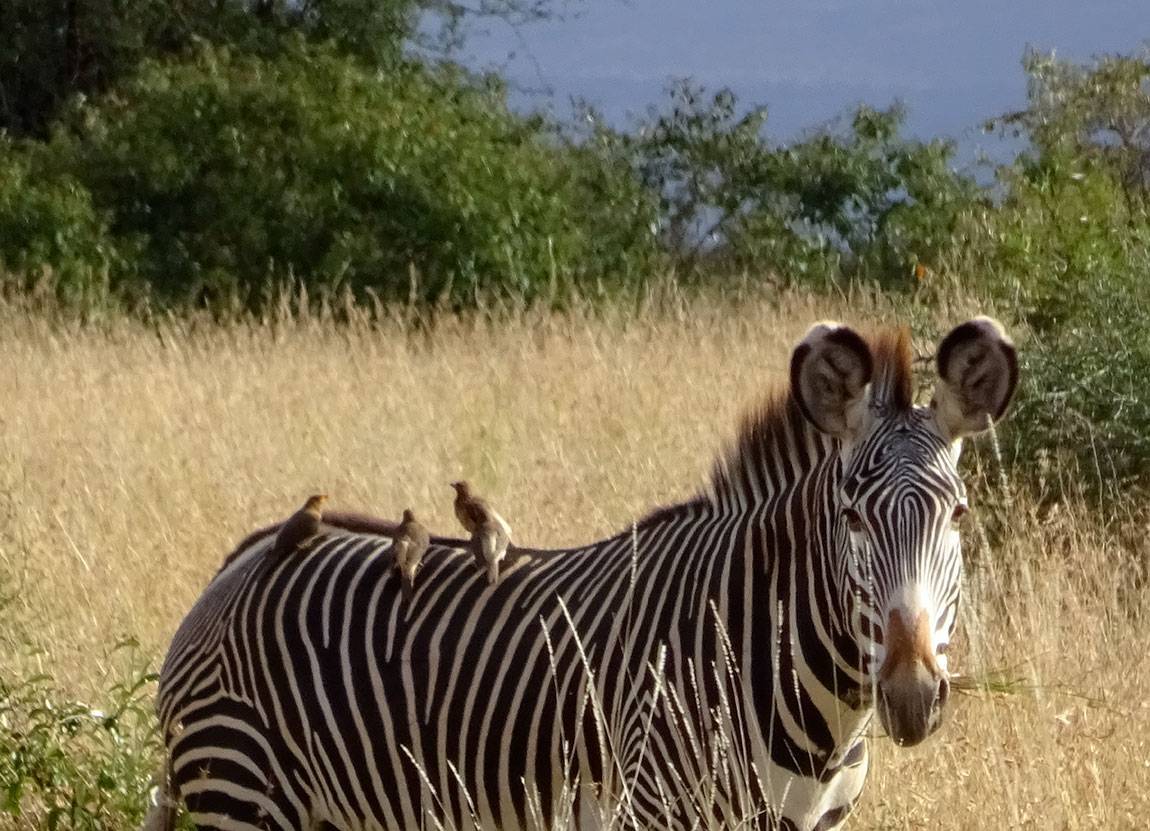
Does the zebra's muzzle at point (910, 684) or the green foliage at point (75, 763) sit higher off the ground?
the zebra's muzzle at point (910, 684)

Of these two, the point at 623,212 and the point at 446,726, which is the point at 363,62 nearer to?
the point at 623,212

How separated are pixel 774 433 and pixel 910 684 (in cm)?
77

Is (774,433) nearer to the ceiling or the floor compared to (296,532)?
nearer to the ceiling

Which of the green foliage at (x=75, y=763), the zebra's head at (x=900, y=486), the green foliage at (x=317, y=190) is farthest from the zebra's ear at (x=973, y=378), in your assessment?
the green foliage at (x=317, y=190)

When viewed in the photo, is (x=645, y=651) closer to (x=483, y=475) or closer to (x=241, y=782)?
(x=241, y=782)

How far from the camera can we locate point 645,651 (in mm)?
3799

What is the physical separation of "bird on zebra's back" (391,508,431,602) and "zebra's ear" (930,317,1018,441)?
1.31 meters

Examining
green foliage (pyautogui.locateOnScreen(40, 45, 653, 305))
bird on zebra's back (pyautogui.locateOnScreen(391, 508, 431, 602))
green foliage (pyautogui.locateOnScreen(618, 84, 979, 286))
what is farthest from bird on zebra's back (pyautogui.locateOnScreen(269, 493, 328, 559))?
green foliage (pyautogui.locateOnScreen(618, 84, 979, 286))

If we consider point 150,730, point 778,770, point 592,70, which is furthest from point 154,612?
point 592,70

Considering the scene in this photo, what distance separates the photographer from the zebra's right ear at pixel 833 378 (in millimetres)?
3525

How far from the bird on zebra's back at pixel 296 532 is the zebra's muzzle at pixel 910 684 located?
1680 millimetres

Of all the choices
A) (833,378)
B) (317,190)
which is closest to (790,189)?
(317,190)

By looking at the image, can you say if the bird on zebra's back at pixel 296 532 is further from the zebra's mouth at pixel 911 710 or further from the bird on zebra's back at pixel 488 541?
the zebra's mouth at pixel 911 710

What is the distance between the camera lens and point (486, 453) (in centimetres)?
941
